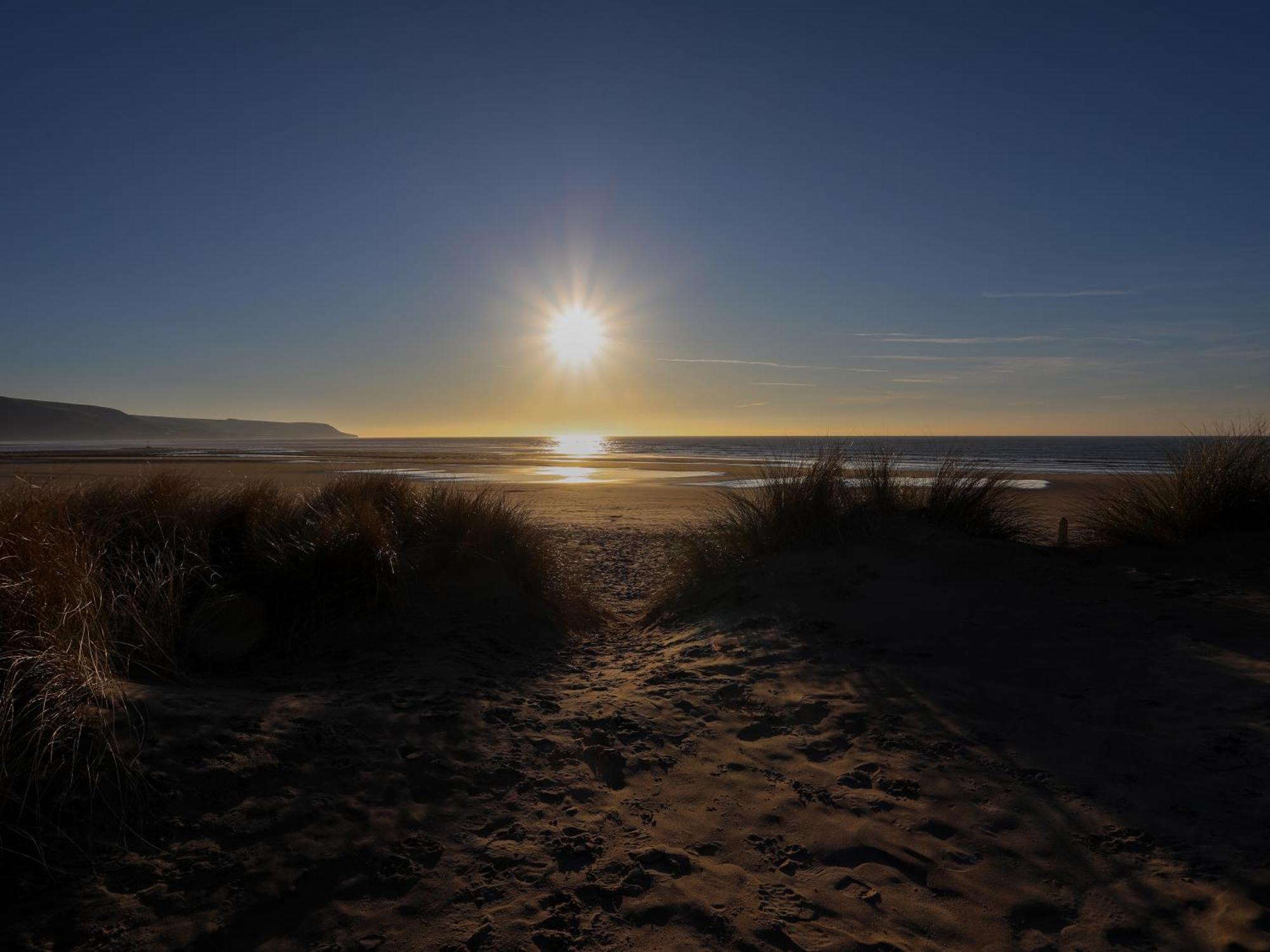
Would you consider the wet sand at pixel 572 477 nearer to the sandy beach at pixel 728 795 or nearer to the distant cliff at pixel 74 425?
the sandy beach at pixel 728 795

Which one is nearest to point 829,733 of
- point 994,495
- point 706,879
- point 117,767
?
point 706,879

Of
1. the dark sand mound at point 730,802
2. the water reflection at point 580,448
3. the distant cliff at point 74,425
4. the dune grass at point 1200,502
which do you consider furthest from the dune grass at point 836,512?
the distant cliff at point 74,425

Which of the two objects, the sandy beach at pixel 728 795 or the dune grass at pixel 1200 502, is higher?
the dune grass at pixel 1200 502

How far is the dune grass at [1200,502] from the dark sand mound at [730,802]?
252cm

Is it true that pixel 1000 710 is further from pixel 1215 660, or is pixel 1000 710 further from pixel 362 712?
pixel 362 712

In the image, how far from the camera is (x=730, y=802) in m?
3.40

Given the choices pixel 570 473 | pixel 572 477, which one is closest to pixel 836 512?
pixel 572 477

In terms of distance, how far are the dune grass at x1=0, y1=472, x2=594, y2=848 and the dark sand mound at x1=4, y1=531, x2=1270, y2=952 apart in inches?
15.5

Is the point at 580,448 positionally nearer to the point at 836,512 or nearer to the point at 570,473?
the point at 570,473

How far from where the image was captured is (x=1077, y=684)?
14.4 feet

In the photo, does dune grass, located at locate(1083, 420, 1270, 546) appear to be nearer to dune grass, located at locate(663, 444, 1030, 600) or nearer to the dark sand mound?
dune grass, located at locate(663, 444, 1030, 600)

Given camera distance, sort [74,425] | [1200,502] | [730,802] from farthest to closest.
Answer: [74,425], [1200,502], [730,802]

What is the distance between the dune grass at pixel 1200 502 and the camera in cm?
752

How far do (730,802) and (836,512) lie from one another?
507 centimetres
